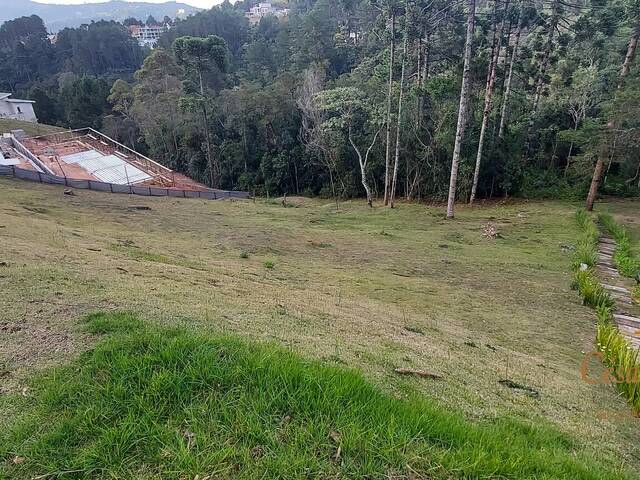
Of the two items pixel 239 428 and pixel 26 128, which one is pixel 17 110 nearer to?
pixel 26 128

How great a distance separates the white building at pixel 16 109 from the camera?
41.1 m

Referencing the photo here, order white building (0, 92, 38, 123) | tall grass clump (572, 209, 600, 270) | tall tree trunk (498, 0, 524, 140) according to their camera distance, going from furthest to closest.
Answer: white building (0, 92, 38, 123), tall tree trunk (498, 0, 524, 140), tall grass clump (572, 209, 600, 270)

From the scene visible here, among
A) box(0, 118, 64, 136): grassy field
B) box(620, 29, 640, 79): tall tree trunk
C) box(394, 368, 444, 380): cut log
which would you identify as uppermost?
box(620, 29, 640, 79): tall tree trunk

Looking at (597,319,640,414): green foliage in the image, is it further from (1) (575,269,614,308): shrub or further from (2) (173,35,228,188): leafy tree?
(2) (173,35,228,188): leafy tree

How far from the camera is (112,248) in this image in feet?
28.2

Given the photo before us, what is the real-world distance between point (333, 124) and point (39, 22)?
71.1m

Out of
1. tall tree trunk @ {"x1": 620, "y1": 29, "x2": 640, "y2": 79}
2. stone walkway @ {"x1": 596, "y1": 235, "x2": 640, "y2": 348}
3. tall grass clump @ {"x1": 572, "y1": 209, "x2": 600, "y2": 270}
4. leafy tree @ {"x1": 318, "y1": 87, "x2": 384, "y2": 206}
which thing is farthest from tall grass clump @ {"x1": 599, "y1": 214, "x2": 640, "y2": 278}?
leafy tree @ {"x1": 318, "y1": 87, "x2": 384, "y2": 206}

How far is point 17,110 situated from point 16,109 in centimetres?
12

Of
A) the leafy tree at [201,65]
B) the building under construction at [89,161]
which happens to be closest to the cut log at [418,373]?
the building under construction at [89,161]

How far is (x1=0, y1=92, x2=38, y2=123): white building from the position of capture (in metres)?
41.1

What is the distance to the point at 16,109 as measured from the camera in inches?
1658

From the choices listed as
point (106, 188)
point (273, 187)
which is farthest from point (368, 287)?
point (273, 187)

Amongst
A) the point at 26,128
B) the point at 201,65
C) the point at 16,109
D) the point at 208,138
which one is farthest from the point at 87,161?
the point at 16,109

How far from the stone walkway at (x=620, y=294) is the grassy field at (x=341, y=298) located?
62 centimetres
